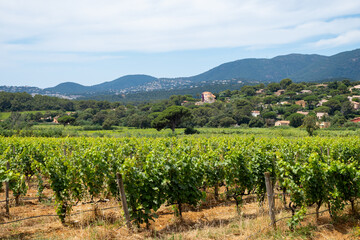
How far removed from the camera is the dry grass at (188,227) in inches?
222

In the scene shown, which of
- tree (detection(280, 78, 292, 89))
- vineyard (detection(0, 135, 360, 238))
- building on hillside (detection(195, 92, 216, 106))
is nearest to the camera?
vineyard (detection(0, 135, 360, 238))

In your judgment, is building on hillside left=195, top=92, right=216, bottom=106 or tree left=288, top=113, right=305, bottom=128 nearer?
tree left=288, top=113, right=305, bottom=128

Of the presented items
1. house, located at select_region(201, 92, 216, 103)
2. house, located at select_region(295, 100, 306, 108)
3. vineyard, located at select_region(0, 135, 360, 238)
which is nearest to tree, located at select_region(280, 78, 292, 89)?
house, located at select_region(201, 92, 216, 103)

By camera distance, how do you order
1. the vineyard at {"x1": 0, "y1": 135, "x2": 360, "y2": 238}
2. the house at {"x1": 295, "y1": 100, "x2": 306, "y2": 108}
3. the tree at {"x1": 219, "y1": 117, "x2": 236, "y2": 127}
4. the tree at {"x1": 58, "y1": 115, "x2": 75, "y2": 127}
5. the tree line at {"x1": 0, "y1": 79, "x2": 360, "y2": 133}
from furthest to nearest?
the house at {"x1": 295, "y1": 100, "x2": 306, "y2": 108} → the tree at {"x1": 219, "y1": 117, "x2": 236, "y2": 127} → the tree at {"x1": 58, "y1": 115, "x2": 75, "y2": 127} → the tree line at {"x1": 0, "y1": 79, "x2": 360, "y2": 133} → the vineyard at {"x1": 0, "y1": 135, "x2": 360, "y2": 238}

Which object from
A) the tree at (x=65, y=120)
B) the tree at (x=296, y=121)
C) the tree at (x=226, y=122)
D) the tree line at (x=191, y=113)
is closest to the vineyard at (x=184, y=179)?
the tree line at (x=191, y=113)

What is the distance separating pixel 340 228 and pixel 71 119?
194 ft

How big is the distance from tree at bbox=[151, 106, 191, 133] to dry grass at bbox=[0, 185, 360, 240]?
123 ft

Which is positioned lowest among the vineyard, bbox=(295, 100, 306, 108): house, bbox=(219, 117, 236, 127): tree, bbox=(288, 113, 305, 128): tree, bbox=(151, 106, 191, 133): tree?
bbox=(288, 113, 305, 128): tree

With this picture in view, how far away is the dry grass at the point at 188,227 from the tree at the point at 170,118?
37.6 m

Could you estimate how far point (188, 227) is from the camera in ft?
20.5

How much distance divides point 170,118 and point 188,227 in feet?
131

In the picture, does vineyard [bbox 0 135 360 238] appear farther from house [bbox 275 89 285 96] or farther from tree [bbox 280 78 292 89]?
tree [bbox 280 78 292 89]

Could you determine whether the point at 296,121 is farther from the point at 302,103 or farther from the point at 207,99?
the point at 207,99

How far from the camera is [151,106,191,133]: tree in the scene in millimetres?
45091
